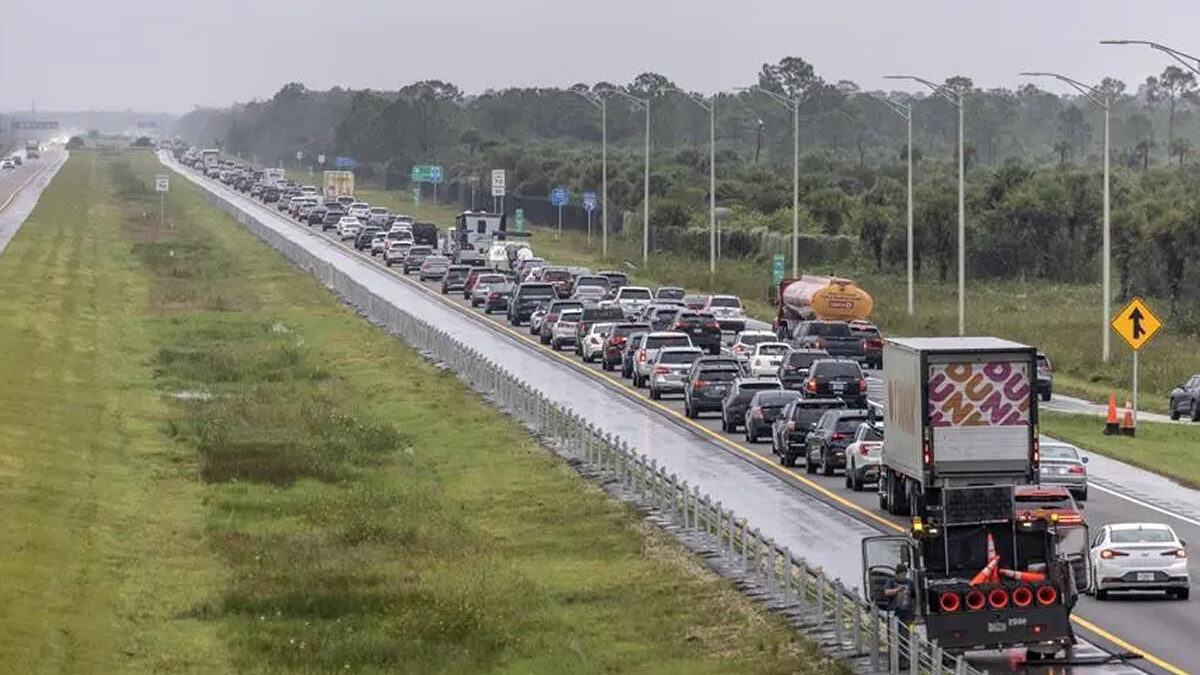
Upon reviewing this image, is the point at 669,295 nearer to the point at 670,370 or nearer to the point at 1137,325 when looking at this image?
the point at 670,370

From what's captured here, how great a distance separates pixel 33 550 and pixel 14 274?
73097 mm

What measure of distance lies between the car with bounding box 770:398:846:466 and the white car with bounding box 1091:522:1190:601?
17.0 m

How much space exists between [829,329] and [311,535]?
35.3 m

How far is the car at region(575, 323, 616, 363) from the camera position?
3162 inches

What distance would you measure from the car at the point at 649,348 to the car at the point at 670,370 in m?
1.56

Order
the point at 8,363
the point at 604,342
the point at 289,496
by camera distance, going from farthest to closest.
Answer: the point at 604,342 → the point at 8,363 → the point at 289,496

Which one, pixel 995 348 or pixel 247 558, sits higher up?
pixel 995 348

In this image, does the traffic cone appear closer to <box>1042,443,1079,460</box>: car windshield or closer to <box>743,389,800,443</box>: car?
<box>743,389,800,443</box>: car

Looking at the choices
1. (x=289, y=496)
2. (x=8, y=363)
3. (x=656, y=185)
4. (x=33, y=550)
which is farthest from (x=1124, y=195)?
(x=33, y=550)

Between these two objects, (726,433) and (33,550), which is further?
(726,433)

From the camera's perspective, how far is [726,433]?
196 feet

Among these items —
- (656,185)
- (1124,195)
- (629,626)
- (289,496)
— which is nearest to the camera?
(629,626)

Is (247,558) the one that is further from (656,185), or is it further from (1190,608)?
(656,185)

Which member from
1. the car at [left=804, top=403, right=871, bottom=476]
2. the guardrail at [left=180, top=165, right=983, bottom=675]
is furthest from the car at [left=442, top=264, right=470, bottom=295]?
the car at [left=804, top=403, right=871, bottom=476]
